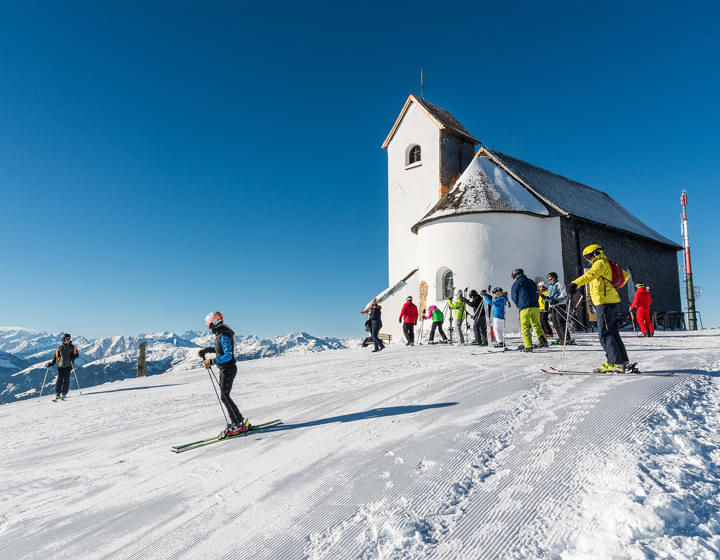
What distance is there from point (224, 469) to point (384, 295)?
20417mm

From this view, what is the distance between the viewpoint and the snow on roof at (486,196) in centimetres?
1952

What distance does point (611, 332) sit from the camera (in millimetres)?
7020

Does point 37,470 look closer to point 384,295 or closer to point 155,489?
point 155,489

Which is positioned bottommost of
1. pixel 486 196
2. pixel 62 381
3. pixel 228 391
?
pixel 62 381

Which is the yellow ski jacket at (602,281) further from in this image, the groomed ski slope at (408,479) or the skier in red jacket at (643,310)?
the skier in red jacket at (643,310)

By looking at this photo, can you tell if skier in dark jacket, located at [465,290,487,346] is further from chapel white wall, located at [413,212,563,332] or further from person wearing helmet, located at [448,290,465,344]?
chapel white wall, located at [413,212,563,332]

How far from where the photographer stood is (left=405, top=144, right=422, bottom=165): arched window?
2575 cm

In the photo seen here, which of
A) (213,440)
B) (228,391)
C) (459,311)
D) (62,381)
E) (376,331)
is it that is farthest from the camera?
(376,331)

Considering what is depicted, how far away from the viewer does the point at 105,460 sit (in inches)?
224

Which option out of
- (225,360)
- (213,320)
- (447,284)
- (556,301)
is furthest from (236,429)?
(447,284)

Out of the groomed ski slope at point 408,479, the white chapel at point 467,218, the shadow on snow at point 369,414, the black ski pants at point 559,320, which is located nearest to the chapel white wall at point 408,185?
the white chapel at point 467,218

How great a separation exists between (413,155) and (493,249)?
9684 mm

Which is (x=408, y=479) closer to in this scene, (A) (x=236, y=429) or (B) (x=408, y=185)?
(A) (x=236, y=429)

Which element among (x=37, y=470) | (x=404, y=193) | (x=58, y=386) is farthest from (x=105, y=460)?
(x=404, y=193)
